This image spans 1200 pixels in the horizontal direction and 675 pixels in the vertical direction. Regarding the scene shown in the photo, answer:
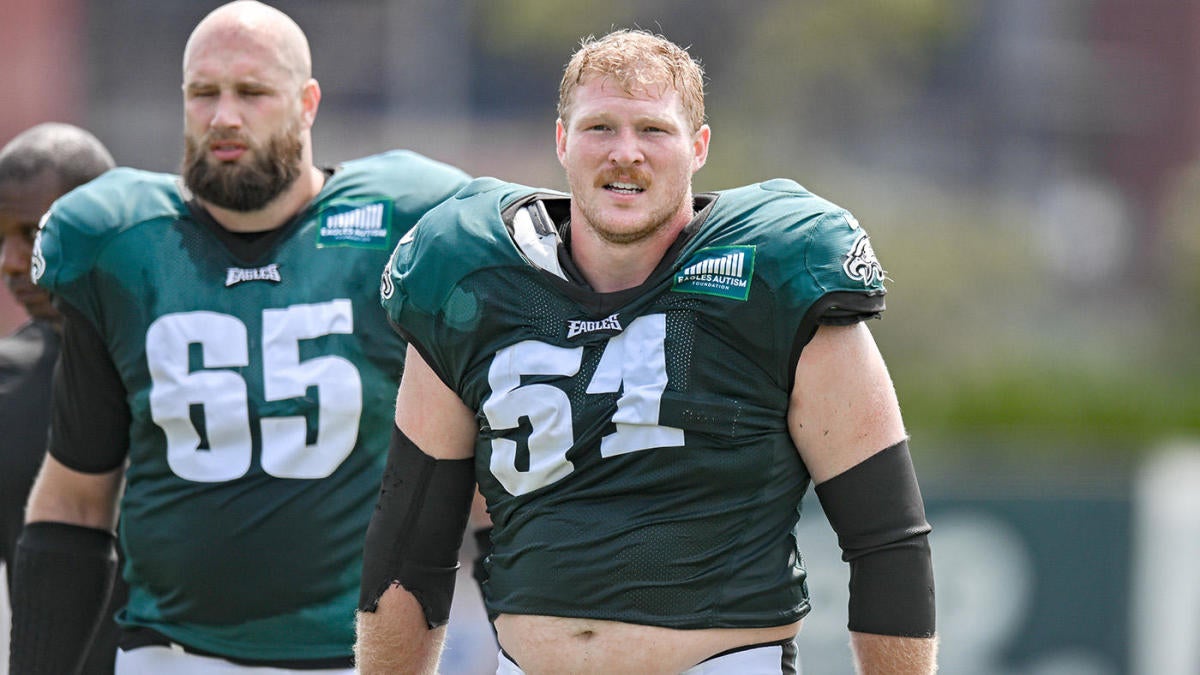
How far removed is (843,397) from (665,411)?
29 centimetres

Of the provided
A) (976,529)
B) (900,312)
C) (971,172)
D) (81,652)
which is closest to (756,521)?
(81,652)

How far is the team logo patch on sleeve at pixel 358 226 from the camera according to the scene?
3639 millimetres

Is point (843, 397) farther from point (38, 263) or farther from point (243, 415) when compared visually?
point (38, 263)

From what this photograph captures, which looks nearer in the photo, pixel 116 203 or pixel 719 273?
pixel 719 273

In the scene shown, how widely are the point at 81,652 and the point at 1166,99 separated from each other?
1980 cm

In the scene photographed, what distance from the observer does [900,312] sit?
15.2 m

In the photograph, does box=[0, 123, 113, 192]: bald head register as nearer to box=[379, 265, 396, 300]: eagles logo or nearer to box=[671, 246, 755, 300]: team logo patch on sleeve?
box=[379, 265, 396, 300]: eagles logo

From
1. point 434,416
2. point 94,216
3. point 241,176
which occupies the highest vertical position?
point 241,176

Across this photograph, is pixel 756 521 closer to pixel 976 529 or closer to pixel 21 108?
pixel 976 529

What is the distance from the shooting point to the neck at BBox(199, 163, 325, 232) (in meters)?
3.67

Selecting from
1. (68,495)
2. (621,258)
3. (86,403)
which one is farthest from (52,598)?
(621,258)

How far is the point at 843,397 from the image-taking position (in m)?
2.82

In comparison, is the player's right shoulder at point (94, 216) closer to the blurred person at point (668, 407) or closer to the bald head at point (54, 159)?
the bald head at point (54, 159)

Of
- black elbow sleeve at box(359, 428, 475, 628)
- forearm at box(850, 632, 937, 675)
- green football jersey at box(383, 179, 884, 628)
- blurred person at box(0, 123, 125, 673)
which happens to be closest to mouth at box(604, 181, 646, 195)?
green football jersey at box(383, 179, 884, 628)
